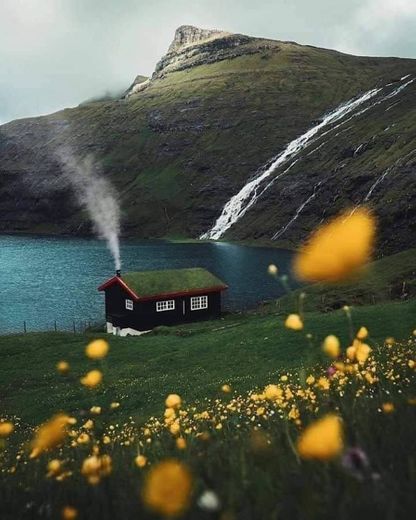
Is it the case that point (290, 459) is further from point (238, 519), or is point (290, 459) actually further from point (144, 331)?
point (144, 331)

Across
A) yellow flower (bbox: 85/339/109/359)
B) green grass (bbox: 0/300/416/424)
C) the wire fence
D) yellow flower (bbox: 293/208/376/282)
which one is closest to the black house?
the wire fence

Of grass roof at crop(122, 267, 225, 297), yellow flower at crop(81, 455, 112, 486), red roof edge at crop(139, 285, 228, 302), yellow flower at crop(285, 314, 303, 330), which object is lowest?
yellow flower at crop(81, 455, 112, 486)

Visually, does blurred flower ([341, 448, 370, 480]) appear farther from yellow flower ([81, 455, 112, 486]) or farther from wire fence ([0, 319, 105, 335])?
wire fence ([0, 319, 105, 335])

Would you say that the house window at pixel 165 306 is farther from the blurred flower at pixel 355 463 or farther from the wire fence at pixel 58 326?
the blurred flower at pixel 355 463

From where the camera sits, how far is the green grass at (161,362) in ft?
81.1

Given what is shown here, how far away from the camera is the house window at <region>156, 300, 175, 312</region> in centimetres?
5234

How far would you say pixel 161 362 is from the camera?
3303cm

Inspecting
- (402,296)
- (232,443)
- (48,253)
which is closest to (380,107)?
(48,253)

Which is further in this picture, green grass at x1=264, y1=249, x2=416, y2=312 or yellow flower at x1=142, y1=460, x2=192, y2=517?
green grass at x1=264, y1=249, x2=416, y2=312

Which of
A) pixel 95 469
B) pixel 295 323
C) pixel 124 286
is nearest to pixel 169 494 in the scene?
pixel 95 469

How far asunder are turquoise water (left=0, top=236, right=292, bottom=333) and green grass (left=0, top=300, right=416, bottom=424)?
66.1 ft

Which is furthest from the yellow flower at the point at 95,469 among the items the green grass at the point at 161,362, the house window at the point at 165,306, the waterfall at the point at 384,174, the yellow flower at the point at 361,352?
the waterfall at the point at 384,174

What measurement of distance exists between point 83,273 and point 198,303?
44199 millimetres

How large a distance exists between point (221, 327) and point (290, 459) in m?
41.8
